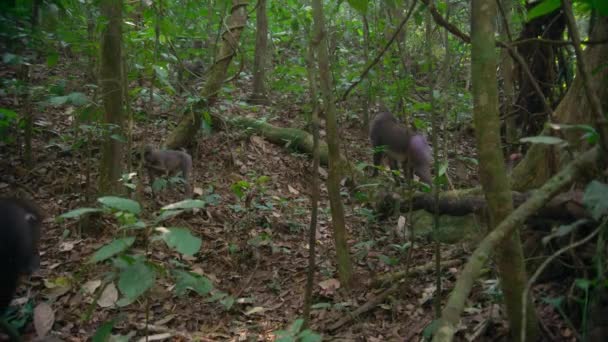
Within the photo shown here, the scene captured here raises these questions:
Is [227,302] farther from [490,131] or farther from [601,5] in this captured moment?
[601,5]

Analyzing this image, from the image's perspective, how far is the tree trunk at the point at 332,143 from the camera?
353 cm

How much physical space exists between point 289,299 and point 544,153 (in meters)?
2.53

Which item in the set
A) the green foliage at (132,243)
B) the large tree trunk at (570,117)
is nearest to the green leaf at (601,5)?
the large tree trunk at (570,117)

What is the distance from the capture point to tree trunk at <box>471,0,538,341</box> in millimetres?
2049

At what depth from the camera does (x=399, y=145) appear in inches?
294

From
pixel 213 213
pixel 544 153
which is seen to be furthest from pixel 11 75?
pixel 544 153

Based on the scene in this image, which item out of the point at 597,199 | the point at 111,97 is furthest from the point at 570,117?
the point at 111,97

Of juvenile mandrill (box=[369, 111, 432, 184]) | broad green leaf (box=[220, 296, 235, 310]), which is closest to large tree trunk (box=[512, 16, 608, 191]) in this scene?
broad green leaf (box=[220, 296, 235, 310])

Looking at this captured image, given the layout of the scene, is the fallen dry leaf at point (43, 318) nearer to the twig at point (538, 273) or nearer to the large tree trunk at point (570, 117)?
the twig at point (538, 273)

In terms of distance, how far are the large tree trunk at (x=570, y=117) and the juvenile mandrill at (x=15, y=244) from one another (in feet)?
13.2

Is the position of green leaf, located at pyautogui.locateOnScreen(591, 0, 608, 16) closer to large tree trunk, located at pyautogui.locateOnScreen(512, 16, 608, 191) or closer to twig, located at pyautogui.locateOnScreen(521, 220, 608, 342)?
twig, located at pyautogui.locateOnScreen(521, 220, 608, 342)

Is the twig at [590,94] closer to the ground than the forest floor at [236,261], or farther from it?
farther from it

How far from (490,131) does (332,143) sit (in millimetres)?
1831

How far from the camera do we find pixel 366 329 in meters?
3.61
